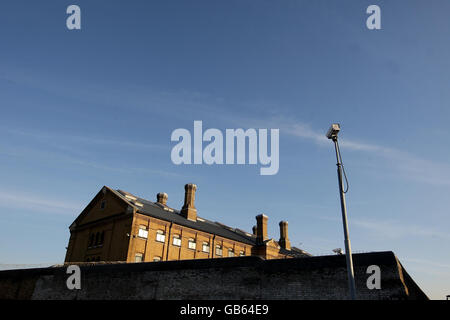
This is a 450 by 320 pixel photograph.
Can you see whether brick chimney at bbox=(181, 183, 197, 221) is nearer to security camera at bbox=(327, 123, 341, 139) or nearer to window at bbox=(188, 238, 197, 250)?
window at bbox=(188, 238, 197, 250)

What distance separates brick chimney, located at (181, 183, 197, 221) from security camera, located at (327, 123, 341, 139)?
28091mm

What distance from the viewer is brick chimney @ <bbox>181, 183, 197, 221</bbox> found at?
3550 cm

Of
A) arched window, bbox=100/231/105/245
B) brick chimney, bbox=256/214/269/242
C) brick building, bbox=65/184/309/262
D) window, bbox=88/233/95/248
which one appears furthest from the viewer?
brick chimney, bbox=256/214/269/242

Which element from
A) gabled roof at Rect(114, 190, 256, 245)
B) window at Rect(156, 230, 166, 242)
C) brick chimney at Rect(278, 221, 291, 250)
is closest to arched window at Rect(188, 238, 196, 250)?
gabled roof at Rect(114, 190, 256, 245)

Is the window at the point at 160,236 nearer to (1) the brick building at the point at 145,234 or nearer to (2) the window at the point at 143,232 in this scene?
(1) the brick building at the point at 145,234

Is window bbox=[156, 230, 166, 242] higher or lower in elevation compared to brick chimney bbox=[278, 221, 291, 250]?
lower

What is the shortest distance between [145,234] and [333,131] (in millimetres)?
23535

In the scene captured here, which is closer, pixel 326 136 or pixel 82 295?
pixel 326 136

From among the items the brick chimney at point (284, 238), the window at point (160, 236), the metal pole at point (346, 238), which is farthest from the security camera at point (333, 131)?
the brick chimney at point (284, 238)

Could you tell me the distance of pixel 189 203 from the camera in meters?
35.9
